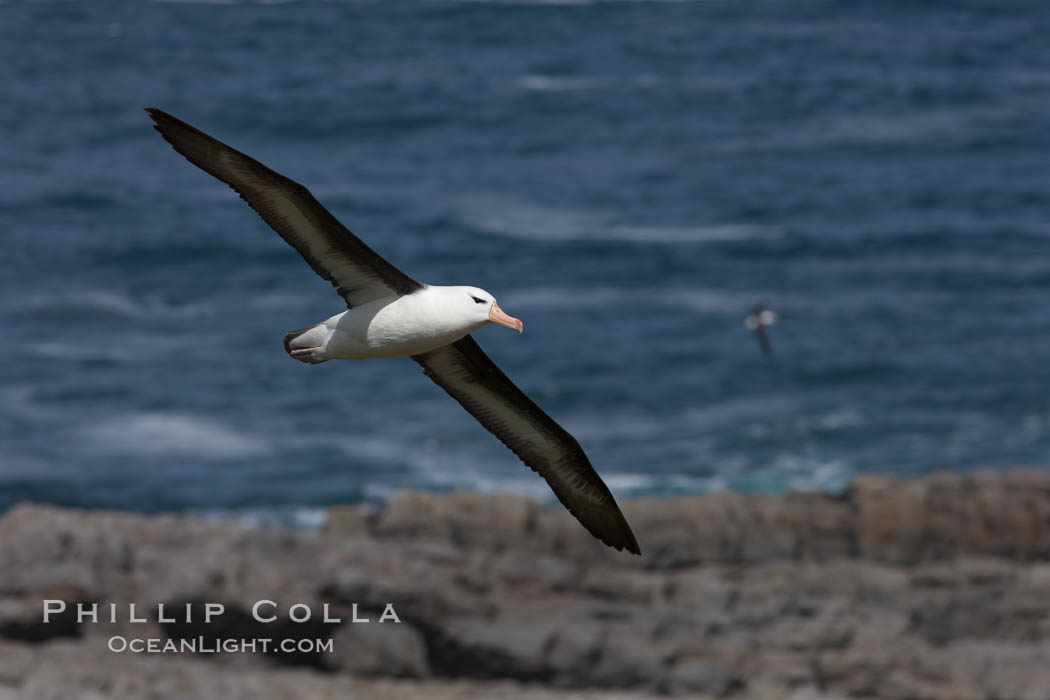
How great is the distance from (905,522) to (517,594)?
19.6 ft

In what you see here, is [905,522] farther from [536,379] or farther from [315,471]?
[536,379]

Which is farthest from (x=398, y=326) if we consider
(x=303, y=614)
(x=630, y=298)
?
(x=630, y=298)

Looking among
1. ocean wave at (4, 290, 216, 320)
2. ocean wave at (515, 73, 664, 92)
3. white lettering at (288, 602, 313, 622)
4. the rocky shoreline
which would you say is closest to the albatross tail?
the rocky shoreline

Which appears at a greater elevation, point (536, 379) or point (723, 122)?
point (723, 122)

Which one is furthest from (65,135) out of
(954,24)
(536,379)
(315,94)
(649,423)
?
(954,24)

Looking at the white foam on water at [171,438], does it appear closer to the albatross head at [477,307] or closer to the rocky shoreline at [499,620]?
the rocky shoreline at [499,620]

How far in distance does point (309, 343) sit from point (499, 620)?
8.41m

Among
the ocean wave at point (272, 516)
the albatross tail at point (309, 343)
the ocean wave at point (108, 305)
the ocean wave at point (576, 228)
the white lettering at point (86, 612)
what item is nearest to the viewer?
the albatross tail at point (309, 343)

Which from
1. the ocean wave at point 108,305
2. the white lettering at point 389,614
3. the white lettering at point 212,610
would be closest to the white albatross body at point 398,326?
the white lettering at point 389,614

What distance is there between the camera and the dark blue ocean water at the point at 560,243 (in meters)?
35.8

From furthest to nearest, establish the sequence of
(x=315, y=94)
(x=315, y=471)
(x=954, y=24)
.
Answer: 1. (x=954, y=24)
2. (x=315, y=94)
3. (x=315, y=471)

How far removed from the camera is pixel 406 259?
4809 cm

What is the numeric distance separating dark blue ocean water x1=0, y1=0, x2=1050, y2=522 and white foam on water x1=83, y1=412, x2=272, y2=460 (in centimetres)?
11

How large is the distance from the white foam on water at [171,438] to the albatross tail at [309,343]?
2584cm
